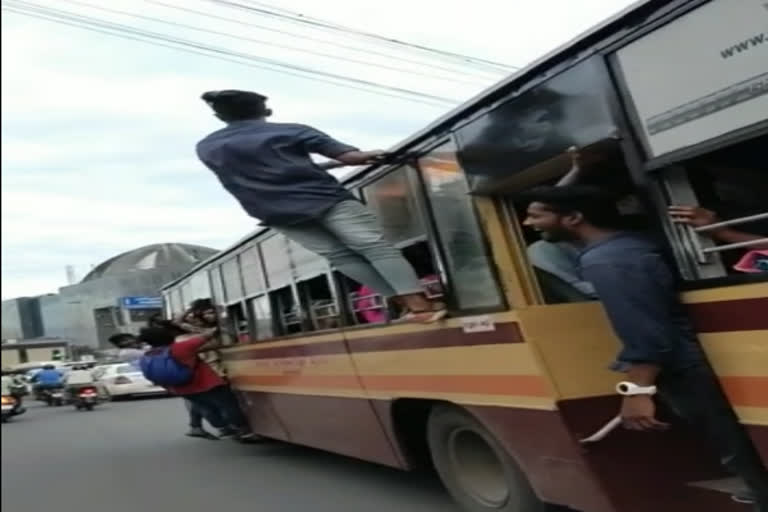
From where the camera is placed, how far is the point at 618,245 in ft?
10.3

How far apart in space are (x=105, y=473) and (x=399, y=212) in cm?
565

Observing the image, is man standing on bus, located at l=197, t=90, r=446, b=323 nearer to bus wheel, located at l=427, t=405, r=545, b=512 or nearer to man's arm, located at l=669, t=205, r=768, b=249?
bus wheel, located at l=427, t=405, r=545, b=512

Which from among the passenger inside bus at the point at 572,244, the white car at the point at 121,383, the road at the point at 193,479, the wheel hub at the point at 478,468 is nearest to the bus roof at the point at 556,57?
the passenger inside bus at the point at 572,244

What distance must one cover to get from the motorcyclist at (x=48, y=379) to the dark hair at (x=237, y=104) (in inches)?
786

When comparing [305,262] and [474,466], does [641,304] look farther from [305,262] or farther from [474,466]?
[305,262]

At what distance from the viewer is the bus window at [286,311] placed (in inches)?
256

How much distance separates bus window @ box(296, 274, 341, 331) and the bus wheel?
47.7 inches

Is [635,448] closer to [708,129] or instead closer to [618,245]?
[618,245]

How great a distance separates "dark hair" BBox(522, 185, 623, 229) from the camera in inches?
128

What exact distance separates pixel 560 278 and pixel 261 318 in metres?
3.94

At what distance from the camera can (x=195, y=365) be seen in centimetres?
885

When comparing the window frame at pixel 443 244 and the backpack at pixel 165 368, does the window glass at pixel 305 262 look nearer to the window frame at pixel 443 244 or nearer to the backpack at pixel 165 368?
the window frame at pixel 443 244

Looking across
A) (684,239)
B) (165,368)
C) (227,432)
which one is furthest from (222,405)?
(684,239)

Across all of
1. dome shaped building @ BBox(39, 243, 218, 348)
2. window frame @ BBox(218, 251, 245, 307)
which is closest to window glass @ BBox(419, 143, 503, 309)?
dome shaped building @ BBox(39, 243, 218, 348)
